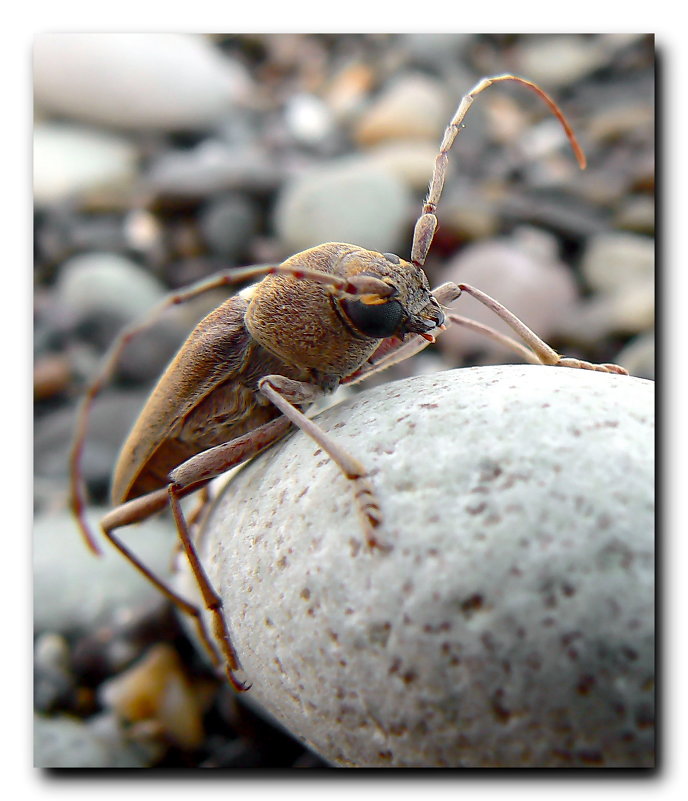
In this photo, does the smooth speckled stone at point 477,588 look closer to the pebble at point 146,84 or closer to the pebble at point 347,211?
the pebble at point 347,211

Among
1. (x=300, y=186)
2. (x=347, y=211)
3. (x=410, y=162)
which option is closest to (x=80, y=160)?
(x=300, y=186)

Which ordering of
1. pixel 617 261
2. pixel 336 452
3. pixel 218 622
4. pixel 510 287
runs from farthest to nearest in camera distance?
pixel 617 261 → pixel 510 287 → pixel 218 622 → pixel 336 452

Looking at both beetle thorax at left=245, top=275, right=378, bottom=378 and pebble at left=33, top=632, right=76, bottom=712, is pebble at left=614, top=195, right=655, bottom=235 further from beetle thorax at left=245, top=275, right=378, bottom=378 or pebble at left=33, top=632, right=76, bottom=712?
pebble at left=33, top=632, right=76, bottom=712

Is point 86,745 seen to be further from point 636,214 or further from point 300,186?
point 636,214

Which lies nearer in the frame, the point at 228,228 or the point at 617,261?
the point at 617,261

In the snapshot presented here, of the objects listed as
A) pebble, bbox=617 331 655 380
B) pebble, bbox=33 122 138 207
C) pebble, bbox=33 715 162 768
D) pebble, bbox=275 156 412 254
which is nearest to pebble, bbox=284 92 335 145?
pebble, bbox=275 156 412 254
